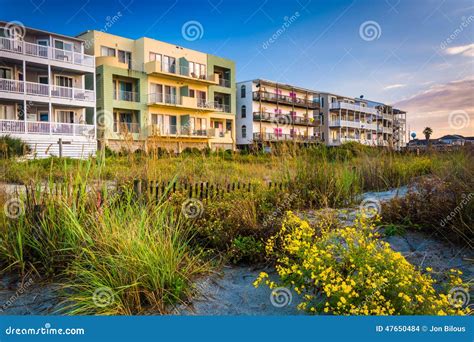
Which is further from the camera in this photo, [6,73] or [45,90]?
[45,90]

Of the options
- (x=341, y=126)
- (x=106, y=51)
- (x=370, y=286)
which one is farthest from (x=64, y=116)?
(x=370, y=286)

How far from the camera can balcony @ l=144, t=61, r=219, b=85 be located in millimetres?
23328

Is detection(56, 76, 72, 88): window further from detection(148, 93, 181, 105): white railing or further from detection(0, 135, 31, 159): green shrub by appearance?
detection(0, 135, 31, 159): green shrub

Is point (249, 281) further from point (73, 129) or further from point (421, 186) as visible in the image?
point (73, 129)

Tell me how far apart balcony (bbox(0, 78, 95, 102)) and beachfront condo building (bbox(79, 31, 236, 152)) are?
4.14 feet

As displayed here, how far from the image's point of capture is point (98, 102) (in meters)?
23.3

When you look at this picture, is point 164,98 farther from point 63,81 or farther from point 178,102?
point 63,81

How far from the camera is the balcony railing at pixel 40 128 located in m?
13.9

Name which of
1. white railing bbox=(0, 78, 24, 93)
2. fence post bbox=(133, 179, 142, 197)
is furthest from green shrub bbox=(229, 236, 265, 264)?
white railing bbox=(0, 78, 24, 93)

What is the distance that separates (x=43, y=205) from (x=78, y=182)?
43cm

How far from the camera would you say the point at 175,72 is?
2552cm

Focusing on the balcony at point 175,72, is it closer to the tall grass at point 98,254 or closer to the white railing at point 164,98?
the white railing at point 164,98

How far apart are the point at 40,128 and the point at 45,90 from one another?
141 inches

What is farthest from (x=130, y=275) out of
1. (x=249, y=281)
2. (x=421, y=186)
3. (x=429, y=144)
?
(x=429, y=144)
